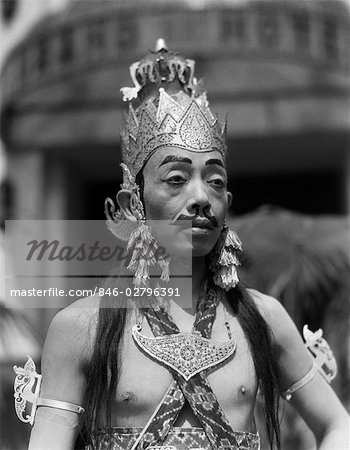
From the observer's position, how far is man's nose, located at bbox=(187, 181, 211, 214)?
6.86 feet

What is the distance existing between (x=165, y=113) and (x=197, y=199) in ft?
0.85

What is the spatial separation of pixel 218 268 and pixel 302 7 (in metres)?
7.17

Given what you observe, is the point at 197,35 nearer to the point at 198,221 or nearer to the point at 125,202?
the point at 125,202

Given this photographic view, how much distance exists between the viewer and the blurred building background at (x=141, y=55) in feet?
28.8

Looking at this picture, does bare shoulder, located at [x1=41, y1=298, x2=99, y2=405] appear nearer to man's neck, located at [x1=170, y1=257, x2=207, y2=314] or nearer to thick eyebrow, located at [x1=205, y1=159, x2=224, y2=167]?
man's neck, located at [x1=170, y1=257, x2=207, y2=314]

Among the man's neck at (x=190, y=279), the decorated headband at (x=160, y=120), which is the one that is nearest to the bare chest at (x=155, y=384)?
the man's neck at (x=190, y=279)

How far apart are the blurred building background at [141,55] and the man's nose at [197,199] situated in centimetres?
657

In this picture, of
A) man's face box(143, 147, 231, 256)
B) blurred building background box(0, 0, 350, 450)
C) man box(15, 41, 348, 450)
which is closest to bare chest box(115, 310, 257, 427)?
man box(15, 41, 348, 450)

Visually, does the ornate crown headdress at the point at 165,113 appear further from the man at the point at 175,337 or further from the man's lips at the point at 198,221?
the man's lips at the point at 198,221

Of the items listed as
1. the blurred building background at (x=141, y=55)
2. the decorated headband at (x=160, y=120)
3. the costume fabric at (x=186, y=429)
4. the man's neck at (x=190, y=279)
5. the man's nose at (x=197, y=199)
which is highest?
the blurred building background at (x=141, y=55)

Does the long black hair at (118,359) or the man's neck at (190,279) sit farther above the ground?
the man's neck at (190,279)

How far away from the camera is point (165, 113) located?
2.21m

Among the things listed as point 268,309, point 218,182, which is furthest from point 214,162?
point 268,309

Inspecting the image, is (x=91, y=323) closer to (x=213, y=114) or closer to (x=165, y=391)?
(x=165, y=391)
